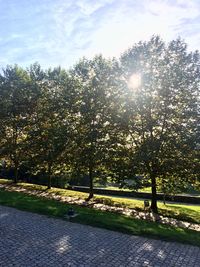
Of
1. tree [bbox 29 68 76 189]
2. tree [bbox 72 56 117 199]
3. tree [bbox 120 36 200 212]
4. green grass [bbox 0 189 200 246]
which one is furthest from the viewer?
tree [bbox 29 68 76 189]

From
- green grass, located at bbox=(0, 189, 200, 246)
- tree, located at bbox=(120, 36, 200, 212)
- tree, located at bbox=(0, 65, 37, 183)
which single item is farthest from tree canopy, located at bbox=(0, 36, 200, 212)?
green grass, located at bbox=(0, 189, 200, 246)

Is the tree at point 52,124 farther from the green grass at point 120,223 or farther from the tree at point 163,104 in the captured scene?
the green grass at point 120,223

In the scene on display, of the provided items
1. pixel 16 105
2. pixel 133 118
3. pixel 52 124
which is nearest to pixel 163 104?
pixel 133 118

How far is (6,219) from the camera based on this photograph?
14.4 m

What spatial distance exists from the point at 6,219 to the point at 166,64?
1265 cm

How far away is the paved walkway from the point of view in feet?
31.2

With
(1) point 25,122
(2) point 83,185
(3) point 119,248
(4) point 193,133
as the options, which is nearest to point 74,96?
(1) point 25,122

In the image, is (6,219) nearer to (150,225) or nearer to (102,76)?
(150,225)

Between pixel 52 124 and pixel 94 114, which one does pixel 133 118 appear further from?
pixel 52 124

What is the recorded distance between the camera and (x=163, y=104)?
19578 millimetres

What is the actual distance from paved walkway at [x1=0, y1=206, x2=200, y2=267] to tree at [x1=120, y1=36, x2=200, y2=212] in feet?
23.6

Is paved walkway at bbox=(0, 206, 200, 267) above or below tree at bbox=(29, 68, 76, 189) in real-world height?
below

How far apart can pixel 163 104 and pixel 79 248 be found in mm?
11420

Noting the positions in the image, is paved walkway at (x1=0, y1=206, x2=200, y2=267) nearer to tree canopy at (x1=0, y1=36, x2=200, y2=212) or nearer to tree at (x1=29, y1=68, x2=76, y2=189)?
tree canopy at (x1=0, y1=36, x2=200, y2=212)
